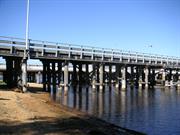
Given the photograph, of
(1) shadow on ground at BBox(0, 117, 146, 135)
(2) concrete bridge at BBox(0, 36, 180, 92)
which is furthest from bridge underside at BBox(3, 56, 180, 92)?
(1) shadow on ground at BBox(0, 117, 146, 135)

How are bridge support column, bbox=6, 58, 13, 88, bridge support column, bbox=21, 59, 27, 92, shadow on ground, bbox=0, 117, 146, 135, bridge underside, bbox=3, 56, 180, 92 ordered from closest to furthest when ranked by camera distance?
shadow on ground, bbox=0, 117, 146, 135 → bridge support column, bbox=21, 59, 27, 92 → bridge support column, bbox=6, 58, 13, 88 → bridge underside, bbox=3, 56, 180, 92

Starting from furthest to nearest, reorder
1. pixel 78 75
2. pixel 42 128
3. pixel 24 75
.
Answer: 1. pixel 78 75
2. pixel 24 75
3. pixel 42 128

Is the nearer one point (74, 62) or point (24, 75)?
point (24, 75)

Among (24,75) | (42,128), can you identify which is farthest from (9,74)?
(42,128)

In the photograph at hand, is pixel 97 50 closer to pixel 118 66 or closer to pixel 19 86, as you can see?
pixel 118 66

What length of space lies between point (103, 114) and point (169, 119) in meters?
5.10

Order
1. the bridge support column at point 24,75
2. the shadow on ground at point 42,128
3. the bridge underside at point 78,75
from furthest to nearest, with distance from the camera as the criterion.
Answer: the bridge underside at point 78,75
the bridge support column at point 24,75
the shadow on ground at point 42,128

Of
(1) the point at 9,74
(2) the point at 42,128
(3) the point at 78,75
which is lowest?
(2) the point at 42,128

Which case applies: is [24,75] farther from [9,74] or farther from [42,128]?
[42,128]

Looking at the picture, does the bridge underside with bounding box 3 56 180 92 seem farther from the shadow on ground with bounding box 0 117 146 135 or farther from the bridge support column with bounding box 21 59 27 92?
the shadow on ground with bounding box 0 117 146 135

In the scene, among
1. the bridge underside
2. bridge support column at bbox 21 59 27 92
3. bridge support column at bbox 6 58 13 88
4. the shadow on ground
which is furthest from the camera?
the bridge underside

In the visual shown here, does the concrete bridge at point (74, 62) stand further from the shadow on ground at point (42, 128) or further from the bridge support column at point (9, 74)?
the shadow on ground at point (42, 128)

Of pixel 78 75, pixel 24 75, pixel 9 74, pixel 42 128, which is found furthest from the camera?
pixel 78 75

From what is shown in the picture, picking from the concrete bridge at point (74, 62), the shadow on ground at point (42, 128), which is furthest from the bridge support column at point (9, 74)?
the shadow on ground at point (42, 128)
